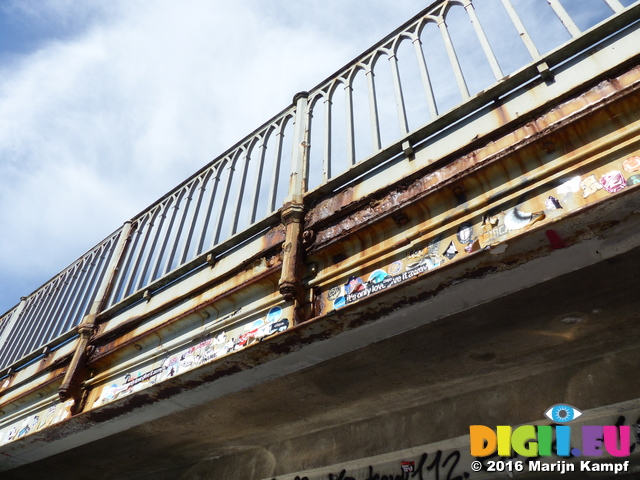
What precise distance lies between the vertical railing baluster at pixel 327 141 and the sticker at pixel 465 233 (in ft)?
5.45

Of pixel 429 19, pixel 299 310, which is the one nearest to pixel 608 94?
pixel 429 19

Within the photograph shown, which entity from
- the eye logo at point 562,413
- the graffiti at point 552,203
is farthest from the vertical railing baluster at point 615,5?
the eye logo at point 562,413

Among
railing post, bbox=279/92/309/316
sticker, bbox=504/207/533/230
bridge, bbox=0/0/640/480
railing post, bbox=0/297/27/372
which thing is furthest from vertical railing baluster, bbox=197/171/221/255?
railing post, bbox=0/297/27/372

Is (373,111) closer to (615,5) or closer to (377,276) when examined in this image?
(377,276)

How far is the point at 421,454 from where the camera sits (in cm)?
480

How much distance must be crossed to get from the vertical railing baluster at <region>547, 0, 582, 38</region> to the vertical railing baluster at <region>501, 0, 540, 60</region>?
252mm

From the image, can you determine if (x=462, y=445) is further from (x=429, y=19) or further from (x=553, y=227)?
(x=429, y=19)

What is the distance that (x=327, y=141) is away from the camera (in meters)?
4.95

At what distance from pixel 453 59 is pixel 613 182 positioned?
2.04 metres

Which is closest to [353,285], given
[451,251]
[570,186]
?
[451,251]

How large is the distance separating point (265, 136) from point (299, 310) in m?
2.90

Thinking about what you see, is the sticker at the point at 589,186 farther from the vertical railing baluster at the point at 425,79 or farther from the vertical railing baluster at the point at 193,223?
the vertical railing baluster at the point at 193,223

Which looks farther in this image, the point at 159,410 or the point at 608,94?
the point at 159,410

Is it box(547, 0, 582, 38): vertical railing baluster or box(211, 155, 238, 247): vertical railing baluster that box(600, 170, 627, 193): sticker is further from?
box(211, 155, 238, 247): vertical railing baluster
